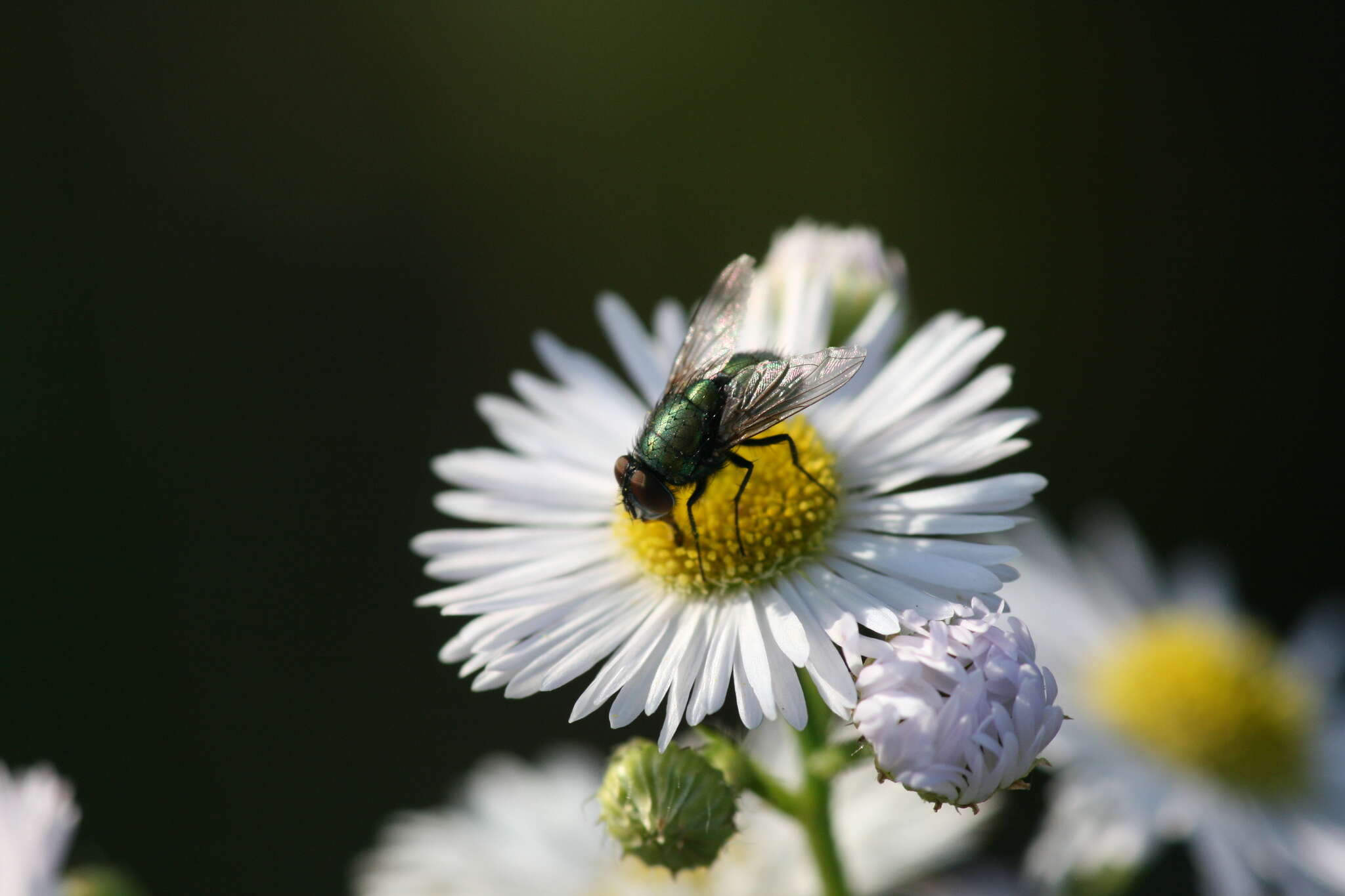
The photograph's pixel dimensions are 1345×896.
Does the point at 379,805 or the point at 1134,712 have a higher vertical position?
the point at 379,805

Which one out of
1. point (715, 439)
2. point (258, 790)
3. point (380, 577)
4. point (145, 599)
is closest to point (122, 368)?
point (145, 599)

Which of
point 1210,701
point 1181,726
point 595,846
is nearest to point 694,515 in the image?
point 595,846

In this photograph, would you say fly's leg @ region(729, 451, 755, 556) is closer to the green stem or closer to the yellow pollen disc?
the yellow pollen disc

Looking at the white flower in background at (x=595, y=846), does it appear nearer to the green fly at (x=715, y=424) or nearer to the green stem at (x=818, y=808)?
the green stem at (x=818, y=808)

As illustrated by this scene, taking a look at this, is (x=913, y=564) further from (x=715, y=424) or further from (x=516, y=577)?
(x=516, y=577)

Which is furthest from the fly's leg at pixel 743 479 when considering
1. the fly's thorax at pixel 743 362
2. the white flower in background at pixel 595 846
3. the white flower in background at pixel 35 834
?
the white flower in background at pixel 35 834

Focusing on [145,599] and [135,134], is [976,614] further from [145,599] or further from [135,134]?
[135,134]

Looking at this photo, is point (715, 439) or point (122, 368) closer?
point (715, 439)

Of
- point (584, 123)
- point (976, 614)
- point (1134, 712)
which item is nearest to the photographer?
point (976, 614)
